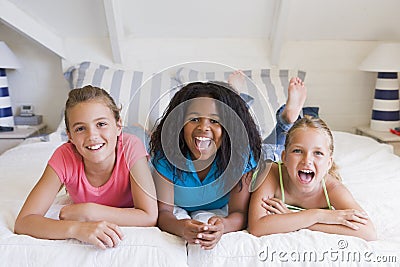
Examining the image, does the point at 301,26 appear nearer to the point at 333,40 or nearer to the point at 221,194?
the point at 333,40

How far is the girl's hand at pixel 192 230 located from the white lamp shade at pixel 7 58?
2.02 m

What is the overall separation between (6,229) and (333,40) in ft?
7.76

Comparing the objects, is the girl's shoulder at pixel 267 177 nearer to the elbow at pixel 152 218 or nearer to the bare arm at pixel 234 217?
the bare arm at pixel 234 217

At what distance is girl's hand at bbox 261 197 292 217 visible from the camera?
118cm

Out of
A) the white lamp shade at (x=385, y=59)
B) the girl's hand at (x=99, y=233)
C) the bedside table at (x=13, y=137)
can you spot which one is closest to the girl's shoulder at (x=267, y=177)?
the girl's hand at (x=99, y=233)

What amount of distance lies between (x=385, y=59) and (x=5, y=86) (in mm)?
2298

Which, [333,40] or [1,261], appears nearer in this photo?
[1,261]

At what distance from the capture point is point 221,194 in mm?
1270

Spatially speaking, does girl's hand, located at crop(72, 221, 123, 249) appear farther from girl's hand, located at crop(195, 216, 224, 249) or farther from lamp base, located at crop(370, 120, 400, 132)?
lamp base, located at crop(370, 120, 400, 132)

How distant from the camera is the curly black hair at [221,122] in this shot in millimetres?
1186

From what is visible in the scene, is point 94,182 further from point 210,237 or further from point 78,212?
point 210,237

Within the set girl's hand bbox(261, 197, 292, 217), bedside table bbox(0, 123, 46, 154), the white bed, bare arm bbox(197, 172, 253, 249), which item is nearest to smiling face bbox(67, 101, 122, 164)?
the white bed

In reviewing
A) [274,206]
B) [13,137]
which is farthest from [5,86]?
[274,206]

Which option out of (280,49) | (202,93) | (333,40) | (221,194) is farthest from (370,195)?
(333,40)
